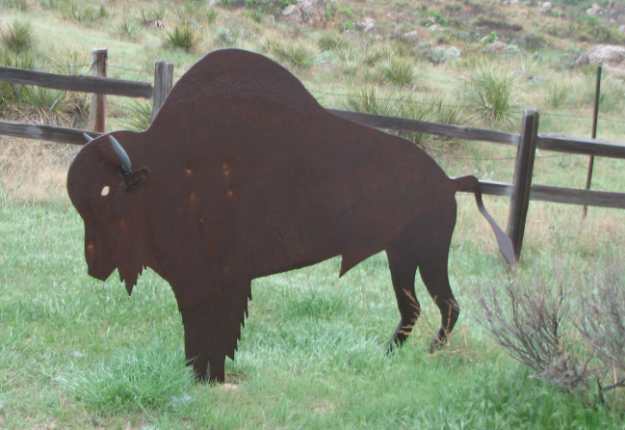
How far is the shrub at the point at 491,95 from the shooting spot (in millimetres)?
14781

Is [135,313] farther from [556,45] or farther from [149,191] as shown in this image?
[556,45]

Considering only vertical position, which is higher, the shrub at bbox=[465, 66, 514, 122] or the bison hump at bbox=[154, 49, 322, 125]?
the bison hump at bbox=[154, 49, 322, 125]

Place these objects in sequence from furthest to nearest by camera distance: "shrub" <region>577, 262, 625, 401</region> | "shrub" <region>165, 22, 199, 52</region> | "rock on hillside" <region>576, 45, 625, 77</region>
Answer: "rock on hillside" <region>576, 45, 625, 77</region>, "shrub" <region>165, 22, 199, 52</region>, "shrub" <region>577, 262, 625, 401</region>

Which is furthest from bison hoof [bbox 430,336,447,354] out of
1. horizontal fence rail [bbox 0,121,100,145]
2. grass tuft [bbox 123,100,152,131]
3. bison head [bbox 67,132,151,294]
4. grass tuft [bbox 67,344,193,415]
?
grass tuft [bbox 123,100,152,131]

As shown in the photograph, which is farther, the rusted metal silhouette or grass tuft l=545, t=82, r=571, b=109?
grass tuft l=545, t=82, r=571, b=109

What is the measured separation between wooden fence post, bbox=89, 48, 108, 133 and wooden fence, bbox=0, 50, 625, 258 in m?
1.48

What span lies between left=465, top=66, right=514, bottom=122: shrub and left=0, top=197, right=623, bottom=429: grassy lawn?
8.24 m

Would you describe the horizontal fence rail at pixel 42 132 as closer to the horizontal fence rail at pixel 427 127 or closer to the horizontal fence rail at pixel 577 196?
the horizontal fence rail at pixel 427 127

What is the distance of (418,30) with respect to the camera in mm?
38062

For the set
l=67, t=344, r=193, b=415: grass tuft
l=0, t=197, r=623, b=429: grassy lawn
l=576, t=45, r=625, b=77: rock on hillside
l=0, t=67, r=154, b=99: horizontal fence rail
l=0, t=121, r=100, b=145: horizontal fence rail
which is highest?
l=0, t=67, r=154, b=99: horizontal fence rail

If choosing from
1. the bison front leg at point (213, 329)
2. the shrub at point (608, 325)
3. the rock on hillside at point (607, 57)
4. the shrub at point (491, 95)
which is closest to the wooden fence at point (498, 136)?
the bison front leg at point (213, 329)

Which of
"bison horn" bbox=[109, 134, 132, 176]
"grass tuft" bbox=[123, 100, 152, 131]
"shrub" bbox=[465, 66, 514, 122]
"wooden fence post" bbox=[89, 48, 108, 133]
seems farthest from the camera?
"shrub" bbox=[465, 66, 514, 122]

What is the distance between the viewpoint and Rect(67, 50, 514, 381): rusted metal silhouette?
4.40 meters

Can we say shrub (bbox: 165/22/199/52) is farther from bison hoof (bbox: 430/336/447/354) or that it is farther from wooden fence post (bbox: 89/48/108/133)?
bison hoof (bbox: 430/336/447/354)
